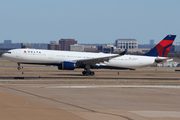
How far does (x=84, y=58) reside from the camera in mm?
52500

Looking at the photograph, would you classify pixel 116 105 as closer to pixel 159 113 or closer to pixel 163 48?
pixel 159 113

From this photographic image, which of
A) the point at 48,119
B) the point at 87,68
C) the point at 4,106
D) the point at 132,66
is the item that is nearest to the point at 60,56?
the point at 87,68

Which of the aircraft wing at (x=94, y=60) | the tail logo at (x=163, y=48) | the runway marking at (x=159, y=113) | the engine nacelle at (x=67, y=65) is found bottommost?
the runway marking at (x=159, y=113)

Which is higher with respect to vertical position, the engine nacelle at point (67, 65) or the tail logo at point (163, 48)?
the tail logo at point (163, 48)

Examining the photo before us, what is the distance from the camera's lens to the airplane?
49750mm

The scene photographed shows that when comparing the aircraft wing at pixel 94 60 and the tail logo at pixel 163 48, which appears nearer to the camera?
the aircraft wing at pixel 94 60

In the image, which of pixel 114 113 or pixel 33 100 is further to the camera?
pixel 33 100

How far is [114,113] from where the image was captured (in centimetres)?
1972

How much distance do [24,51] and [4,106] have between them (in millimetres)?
30200

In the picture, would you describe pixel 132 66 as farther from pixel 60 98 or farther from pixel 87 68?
pixel 60 98

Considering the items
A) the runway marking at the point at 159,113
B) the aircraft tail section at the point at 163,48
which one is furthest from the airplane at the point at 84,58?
the runway marking at the point at 159,113

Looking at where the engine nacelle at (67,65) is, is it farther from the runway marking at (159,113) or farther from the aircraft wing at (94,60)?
the runway marking at (159,113)

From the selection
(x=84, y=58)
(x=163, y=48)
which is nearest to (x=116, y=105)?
(x=84, y=58)

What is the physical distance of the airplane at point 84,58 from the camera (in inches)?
1959
